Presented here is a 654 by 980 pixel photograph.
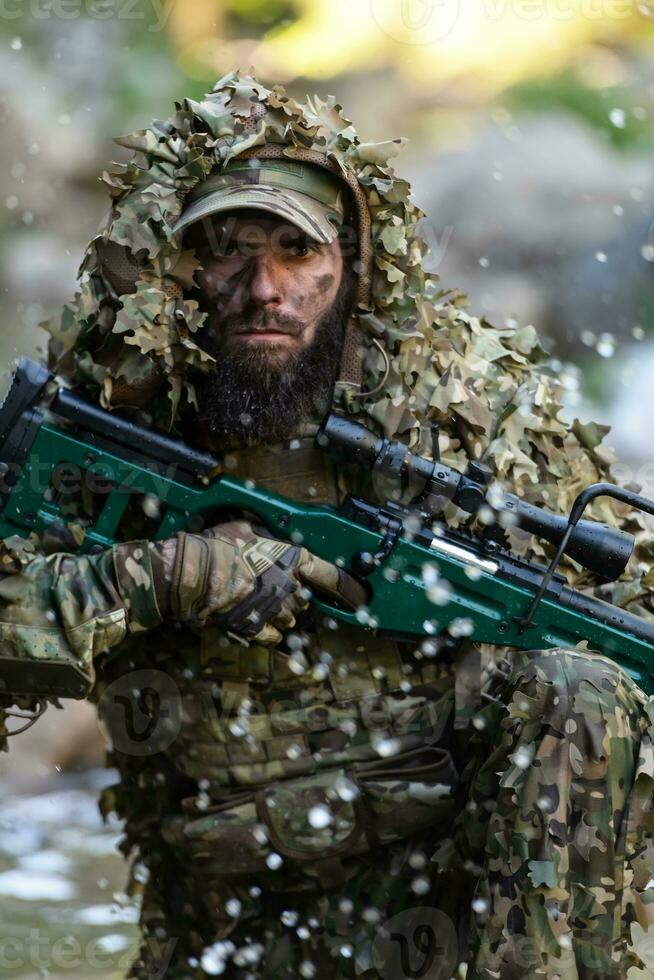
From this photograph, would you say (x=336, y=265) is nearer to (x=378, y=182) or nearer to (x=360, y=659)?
(x=378, y=182)

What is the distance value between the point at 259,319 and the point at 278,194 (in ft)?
0.94

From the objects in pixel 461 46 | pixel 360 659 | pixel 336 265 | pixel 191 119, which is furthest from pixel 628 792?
pixel 461 46

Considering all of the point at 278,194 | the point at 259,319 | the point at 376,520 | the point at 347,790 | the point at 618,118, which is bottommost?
the point at 347,790

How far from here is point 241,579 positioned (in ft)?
10.4

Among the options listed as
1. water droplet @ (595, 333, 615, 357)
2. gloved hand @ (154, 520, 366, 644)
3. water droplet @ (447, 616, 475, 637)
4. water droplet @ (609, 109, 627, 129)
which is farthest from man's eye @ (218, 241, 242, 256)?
water droplet @ (609, 109, 627, 129)

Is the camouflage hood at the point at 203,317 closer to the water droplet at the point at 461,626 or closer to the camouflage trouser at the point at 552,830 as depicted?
the water droplet at the point at 461,626

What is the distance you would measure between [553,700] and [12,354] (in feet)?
16.3

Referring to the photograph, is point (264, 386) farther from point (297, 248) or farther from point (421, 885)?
point (421, 885)

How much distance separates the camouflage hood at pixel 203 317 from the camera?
3.29 m

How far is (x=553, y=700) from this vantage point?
3.01 meters

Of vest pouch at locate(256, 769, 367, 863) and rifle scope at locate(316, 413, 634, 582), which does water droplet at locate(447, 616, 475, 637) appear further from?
vest pouch at locate(256, 769, 367, 863)

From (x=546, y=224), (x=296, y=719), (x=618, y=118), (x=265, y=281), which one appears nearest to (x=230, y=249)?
(x=265, y=281)

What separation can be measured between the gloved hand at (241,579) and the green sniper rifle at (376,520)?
7 cm

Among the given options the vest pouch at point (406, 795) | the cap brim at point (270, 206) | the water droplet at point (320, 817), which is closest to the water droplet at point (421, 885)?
the vest pouch at point (406, 795)
